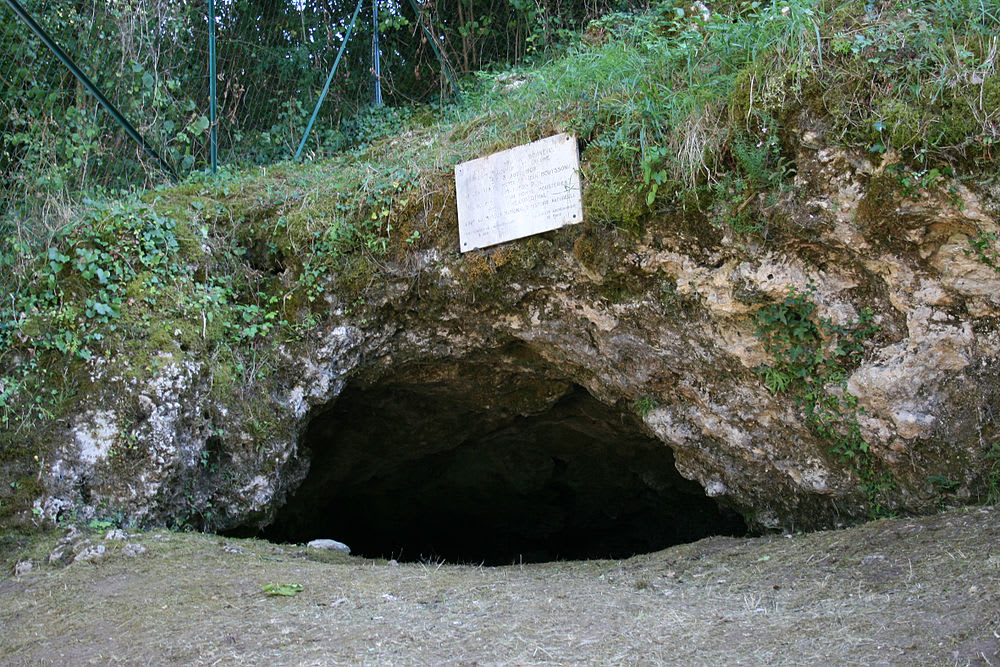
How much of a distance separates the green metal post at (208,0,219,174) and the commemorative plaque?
2762 mm

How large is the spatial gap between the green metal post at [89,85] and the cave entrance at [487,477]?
2468 mm

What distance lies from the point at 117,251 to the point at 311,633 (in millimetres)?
2878

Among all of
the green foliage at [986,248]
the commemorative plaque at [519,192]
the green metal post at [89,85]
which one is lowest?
the green foliage at [986,248]

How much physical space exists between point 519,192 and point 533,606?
7.67ft

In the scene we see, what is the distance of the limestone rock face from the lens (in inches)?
145

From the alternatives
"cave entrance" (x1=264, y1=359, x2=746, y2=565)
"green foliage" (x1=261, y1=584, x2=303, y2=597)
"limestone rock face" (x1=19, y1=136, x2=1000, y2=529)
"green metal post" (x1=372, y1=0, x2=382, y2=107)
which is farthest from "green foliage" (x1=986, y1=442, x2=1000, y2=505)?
"green metal post" (x1=372, y1=0, x2=382, y2=107)

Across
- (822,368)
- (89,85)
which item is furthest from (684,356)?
(89,85)

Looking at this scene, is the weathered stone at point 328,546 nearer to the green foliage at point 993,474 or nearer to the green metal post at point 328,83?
the green metal post at point 328,83

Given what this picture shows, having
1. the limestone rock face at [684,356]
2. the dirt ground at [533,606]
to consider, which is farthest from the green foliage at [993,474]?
the dirt ground at [533,606]

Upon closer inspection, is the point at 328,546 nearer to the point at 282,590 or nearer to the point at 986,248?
the point at 282,590

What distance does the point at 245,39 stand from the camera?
7156mm

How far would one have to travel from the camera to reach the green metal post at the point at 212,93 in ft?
21.1

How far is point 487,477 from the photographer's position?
7.73 meters

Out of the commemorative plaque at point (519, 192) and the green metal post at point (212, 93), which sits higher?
the green metal post at point (212, 93)
